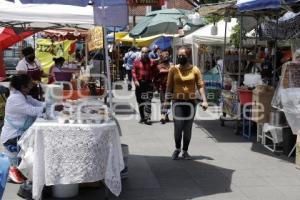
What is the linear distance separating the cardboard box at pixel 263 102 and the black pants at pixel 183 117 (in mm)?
1534

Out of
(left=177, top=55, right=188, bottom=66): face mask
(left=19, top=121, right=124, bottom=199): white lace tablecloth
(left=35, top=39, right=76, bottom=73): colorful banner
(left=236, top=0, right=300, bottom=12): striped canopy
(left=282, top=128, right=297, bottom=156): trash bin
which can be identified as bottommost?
(left=282, top=128, right=297, bottom=156): trash bin

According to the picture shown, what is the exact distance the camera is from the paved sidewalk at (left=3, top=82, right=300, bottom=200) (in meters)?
5.89

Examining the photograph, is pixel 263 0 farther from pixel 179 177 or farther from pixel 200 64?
pixel 200 64

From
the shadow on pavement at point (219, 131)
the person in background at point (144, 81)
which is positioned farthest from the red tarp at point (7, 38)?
the shadow on pavement at point (219, 131)

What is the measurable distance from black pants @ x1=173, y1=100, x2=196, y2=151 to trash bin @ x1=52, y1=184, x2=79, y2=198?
223cm

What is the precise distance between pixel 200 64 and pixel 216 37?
3287 mm

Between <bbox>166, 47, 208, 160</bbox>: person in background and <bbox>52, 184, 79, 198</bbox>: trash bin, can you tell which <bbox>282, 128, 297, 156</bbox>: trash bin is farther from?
<bbox>52, 184, 79, 198</bbox>: trash bin

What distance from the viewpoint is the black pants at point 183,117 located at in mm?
7328

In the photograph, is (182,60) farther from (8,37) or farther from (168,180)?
(8,37)

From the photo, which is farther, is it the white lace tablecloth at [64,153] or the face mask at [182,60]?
the face mask at [182,60]

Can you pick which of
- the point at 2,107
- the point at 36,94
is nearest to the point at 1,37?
the point at 2,107

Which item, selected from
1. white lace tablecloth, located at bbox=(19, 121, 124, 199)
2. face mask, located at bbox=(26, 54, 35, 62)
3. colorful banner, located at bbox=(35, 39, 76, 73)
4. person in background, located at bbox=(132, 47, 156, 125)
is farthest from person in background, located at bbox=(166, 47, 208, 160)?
colorful banner, located at bbox=(35, 39, 76, 73)

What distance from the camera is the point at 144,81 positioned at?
1121 cm

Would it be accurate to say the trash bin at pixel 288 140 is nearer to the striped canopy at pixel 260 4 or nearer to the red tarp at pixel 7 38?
the striped canopy at pixel 260 4
